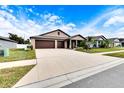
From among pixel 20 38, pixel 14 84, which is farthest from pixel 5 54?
pixel 20 38

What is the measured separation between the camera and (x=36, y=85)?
150 inches

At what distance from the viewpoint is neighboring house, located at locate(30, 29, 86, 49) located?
929 inches

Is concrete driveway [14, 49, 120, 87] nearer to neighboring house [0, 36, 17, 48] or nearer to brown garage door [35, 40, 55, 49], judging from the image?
brown garage door [35, 40, 55, 49]

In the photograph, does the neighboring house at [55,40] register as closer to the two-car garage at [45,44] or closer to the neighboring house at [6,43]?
the two-car garage at [45,44]

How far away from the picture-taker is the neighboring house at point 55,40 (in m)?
23.6

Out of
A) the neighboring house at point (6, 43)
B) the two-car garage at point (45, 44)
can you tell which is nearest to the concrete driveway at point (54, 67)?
the two-car garage at point (45, 44)

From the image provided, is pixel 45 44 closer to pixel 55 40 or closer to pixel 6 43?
pixel 55 40

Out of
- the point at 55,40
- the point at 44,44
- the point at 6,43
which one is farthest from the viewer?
the point at 55,40

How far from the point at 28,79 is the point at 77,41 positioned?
23.1m

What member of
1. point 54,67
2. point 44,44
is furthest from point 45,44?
point 54,67

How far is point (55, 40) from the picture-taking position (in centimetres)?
2527
